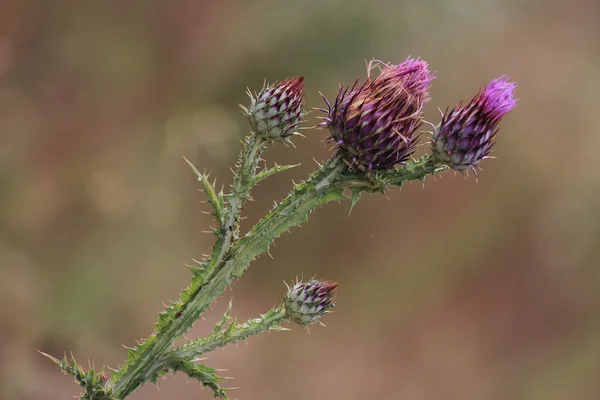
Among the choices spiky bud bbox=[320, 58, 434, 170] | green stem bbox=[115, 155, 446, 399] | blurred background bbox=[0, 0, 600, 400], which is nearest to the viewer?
spiky bud bbox=[320, 58, 434, 170]

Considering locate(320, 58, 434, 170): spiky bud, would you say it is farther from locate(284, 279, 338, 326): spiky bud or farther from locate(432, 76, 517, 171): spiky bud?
locate(284, 279, 338, 326): spiky bud

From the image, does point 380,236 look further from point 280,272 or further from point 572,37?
point 572,37

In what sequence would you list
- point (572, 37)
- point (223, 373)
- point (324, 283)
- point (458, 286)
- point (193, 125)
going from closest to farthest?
point (324, 283) → point (223, 373) → point (193, 125) → point (458, 286) → point (572, 37)

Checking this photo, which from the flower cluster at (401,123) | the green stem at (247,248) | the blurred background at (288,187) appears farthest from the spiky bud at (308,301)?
the blurred background at (288,187)

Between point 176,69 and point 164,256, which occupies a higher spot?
point 176,69

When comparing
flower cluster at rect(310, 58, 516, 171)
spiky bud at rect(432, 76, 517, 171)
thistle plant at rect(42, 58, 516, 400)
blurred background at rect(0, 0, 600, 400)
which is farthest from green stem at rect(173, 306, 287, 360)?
blurred background at rect(0, 0, 600, 400)

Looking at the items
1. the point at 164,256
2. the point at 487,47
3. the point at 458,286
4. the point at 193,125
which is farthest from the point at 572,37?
the point at 164,256
